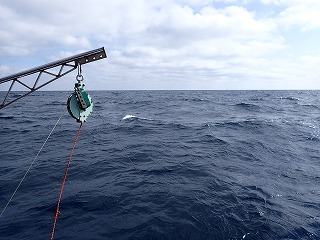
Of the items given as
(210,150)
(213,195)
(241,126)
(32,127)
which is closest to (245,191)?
(213,195)

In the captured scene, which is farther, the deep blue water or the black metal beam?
the deep blue water

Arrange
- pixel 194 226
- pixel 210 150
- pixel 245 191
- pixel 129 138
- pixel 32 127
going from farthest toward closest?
pixel 32 127, pixel 129 138, pixel 210 150, pixel 245 191, pixel 194 226

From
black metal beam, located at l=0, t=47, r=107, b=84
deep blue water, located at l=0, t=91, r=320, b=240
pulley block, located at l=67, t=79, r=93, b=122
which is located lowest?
deep blue water, located at l=0, t=91, r=320, b=240

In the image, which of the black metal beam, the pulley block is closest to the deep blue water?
the pulley block

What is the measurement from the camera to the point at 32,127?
3256 cm

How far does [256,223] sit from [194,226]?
2630 mm

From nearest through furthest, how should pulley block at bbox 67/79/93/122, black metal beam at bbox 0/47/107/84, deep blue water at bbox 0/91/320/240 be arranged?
pulley block at bbox 67/79/93/122, black metal beam at bbox 0/47/107/84, deep blue water at bbox 0/91/320/240

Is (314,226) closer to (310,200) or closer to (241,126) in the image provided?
(310,200)

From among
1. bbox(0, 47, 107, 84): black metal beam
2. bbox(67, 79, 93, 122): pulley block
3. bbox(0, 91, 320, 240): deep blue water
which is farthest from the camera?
bbox(0, 91, 320, 240): deep blue water

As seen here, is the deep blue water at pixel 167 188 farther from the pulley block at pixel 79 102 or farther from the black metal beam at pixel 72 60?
the black metal beam at pixel 72 60

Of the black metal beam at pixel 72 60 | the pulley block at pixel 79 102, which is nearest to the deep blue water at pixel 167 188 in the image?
the pulley block at pixel 79 102

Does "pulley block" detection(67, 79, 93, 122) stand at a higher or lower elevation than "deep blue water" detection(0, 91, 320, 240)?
higher

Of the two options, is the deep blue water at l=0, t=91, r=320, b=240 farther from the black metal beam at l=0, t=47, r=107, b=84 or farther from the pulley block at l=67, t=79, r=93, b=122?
the black metal beam at l=0, t=47, r=107, b=84

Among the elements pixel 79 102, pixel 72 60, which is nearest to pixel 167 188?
pixel 79 102
